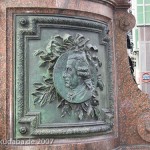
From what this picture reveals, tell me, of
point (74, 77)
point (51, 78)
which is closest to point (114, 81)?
point (74, 77)

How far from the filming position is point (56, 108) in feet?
18.5

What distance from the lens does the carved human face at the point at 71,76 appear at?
5605mm

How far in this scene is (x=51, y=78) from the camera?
5617 mm

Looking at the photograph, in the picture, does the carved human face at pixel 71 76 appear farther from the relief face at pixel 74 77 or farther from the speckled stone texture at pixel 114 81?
the speckled stone texture at pixel 114 81

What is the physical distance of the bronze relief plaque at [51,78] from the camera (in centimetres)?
556

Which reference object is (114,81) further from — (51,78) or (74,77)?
(51,78)

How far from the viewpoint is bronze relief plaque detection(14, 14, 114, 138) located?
556 cm

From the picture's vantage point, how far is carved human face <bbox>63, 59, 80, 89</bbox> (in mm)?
5605

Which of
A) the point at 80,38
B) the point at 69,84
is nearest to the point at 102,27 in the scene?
the point at 80,38

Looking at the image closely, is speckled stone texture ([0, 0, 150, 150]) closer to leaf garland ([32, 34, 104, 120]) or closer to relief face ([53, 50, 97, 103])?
leaf garland ([32, 34, 104, 120])

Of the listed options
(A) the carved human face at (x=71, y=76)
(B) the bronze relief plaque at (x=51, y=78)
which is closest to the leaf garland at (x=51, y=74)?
(B) the bronze relief plaque at (x=51, y=78)

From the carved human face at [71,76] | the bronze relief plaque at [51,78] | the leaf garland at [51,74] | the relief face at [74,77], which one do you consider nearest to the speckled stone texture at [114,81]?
the bronze relief plaque at [51,78]

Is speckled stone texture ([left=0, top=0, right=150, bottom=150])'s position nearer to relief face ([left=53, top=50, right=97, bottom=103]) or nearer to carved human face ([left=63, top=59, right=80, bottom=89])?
relief face ([left=53, top=50, right=97, bottom=103])

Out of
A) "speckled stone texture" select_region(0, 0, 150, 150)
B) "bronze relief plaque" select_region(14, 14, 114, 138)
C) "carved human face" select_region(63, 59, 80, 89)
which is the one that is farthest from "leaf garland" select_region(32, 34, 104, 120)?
"speckled stone texture" select_region(0, 0, 150, 150)
